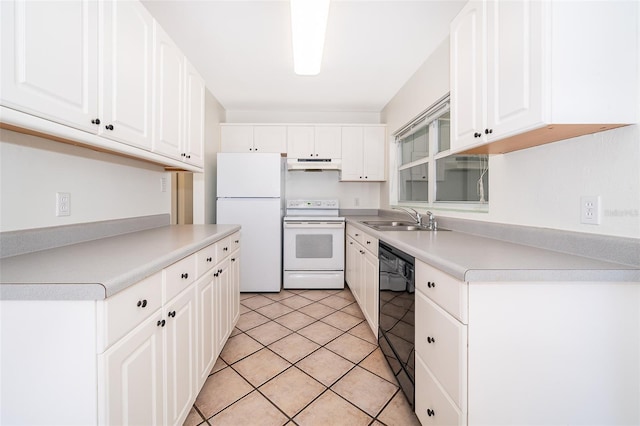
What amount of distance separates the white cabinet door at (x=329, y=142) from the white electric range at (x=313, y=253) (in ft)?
3.14

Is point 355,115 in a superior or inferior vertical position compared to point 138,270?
superior

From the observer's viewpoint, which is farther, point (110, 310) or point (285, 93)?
point (285, 93)

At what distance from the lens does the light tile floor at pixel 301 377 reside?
1.41m

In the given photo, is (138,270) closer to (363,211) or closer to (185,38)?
(185,38)

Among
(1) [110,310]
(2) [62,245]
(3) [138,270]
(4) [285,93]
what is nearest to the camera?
(1) [110,310]

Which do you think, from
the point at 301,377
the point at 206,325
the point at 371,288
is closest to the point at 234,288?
the point at 206,325

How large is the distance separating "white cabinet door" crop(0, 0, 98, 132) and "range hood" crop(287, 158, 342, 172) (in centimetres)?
262

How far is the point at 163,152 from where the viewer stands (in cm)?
164

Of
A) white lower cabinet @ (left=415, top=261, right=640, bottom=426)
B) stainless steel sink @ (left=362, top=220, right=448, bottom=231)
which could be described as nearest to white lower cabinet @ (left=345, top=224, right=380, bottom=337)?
stainless steel sink @ (left=362, top=220, right=448, bottom=231)

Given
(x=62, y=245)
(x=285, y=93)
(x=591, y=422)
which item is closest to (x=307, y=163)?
(x=285, y=93)

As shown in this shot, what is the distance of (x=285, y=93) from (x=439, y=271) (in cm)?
289

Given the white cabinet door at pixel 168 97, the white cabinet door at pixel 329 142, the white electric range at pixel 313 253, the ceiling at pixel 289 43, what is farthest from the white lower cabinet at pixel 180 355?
the white cabinet door at pixel 329 142

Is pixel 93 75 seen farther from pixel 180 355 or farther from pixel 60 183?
pixel 180 355

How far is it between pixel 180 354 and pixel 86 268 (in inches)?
22.9
